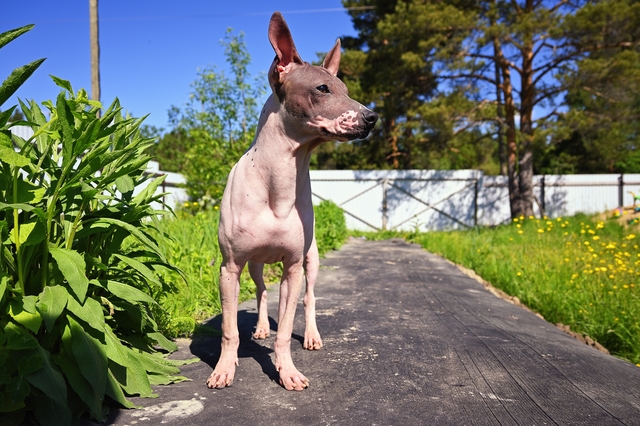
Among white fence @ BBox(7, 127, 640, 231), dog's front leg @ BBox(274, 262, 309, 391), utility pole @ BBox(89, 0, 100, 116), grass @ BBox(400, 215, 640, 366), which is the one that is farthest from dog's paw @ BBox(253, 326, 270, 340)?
white fence @ BBox(7, 127, 640, 231)

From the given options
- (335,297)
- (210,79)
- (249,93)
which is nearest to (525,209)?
(249,93)

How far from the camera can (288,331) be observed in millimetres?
2395

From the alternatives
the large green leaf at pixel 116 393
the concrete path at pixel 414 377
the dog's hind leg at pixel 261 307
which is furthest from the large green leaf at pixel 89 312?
the dog's hind leg at pixel 261 307

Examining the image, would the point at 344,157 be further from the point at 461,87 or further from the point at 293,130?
the point at 293,130

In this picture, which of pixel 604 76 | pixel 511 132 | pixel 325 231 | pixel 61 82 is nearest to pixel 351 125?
pixel 61 82

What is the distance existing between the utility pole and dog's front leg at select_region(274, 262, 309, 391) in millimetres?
7109

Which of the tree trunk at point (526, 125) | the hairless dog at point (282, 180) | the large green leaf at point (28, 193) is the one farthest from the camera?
the tree trunk at point (526, 125)

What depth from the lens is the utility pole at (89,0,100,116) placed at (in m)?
7.93

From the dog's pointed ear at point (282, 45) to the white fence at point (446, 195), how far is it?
13.3 meters

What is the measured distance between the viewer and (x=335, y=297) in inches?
176

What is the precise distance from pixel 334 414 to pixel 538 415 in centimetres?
90

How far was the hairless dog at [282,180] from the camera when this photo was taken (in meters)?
2.16

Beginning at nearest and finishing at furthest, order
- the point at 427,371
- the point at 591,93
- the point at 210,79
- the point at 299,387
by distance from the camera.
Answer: the point at 299,387 → the point at 427,371 → the point at 210,79 → the point at 591,93

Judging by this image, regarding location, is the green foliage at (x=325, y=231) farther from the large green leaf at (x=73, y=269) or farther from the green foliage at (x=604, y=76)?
the green foliage at (x=604, y=76)
